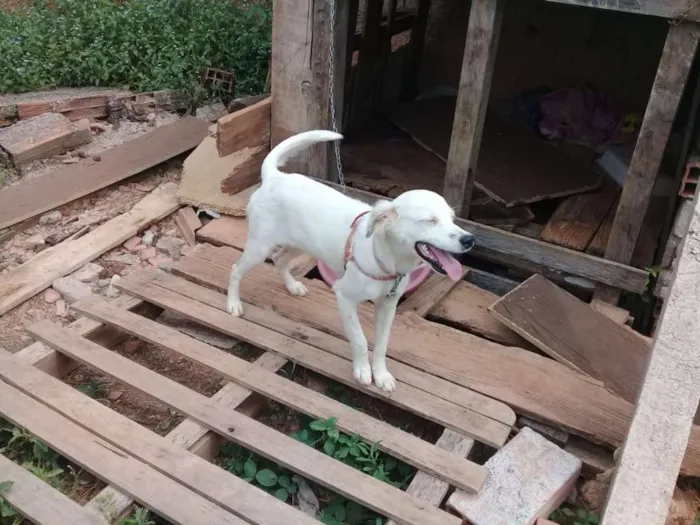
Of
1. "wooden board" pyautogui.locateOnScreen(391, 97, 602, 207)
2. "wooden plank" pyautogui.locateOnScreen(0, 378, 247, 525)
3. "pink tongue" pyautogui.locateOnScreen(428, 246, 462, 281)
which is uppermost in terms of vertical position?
"pink tongue" pyautogui.locateOnScreen(428, 246, 462, 281)

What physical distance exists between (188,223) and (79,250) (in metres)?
0.79

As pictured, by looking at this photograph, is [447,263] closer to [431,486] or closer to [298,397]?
[431,486]

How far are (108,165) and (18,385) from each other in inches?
109

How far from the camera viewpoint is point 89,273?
4.59 m

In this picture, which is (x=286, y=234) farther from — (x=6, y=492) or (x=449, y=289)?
(x=6, y=492)

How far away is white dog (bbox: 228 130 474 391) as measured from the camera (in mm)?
2594

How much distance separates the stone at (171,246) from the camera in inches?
194

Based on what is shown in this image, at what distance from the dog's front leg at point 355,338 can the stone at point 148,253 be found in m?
2.19

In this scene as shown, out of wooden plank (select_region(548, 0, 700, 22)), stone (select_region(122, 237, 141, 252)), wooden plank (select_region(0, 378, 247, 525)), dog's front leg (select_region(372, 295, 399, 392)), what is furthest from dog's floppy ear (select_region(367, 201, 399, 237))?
stone (select_region(122, 237, 141, 252))

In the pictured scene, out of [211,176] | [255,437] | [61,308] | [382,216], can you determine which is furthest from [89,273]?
[382,216]

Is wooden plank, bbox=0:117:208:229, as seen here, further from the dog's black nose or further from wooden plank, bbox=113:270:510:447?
the dog's black nose

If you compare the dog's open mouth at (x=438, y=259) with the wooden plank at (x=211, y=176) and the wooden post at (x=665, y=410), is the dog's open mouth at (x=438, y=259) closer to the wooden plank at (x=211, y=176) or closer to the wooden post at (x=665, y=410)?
the wooden post at (x=665, y=410)

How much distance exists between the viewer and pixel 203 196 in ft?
17.0

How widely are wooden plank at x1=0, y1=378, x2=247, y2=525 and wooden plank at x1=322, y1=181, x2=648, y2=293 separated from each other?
2.43 metres
